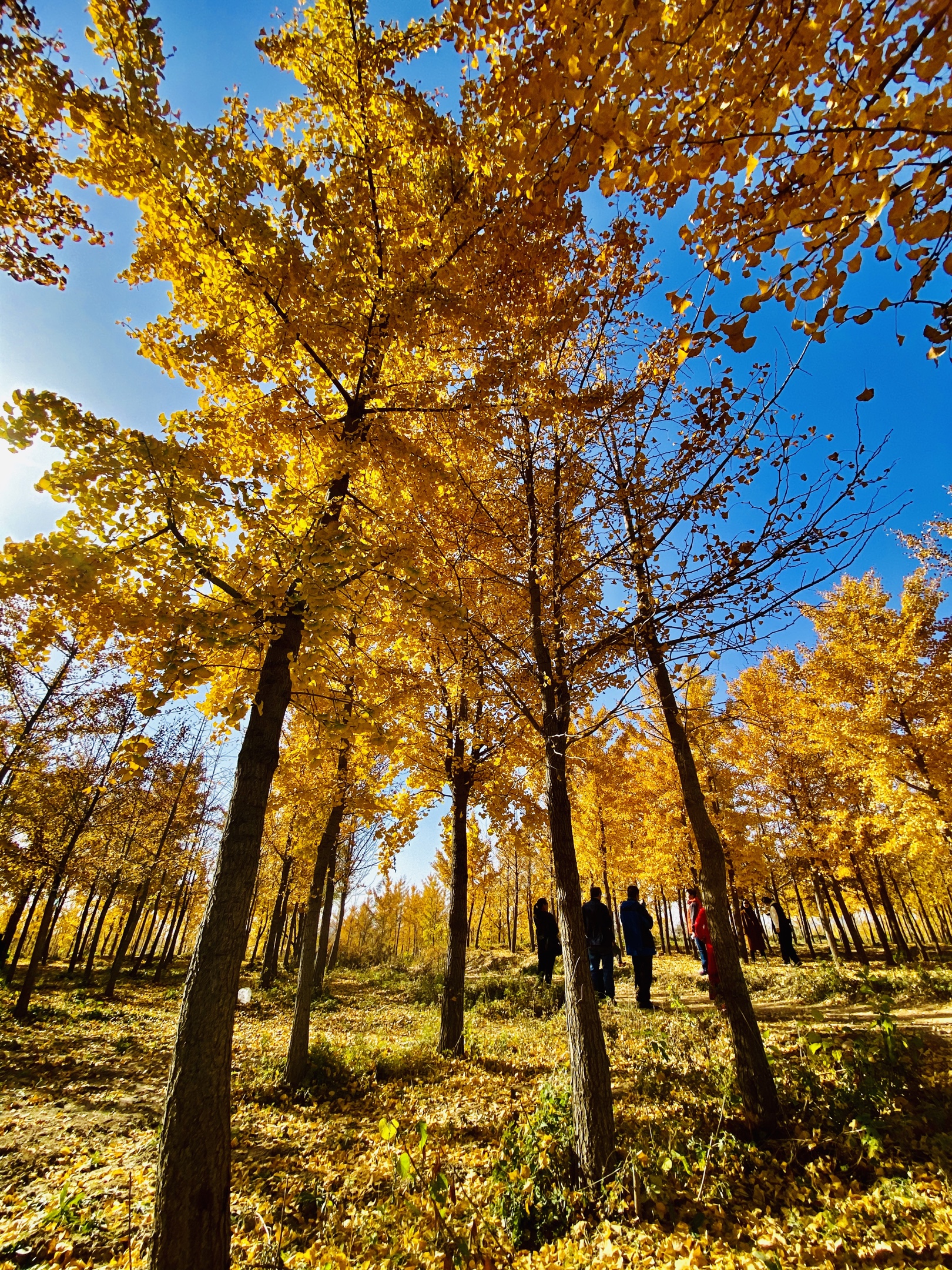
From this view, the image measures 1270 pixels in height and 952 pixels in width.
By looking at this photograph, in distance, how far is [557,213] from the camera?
3.79 metres

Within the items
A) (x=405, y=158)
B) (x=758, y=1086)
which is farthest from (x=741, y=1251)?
(x=405, y=158)

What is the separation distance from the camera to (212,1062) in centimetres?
319

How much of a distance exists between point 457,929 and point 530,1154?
425 centimetres

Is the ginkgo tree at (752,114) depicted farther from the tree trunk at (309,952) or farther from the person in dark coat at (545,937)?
the person in dark coat at (545,937)

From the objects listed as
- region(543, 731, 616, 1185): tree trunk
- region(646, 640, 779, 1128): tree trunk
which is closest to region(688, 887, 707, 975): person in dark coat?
region(646, 640, 779, 1128): tree trunk

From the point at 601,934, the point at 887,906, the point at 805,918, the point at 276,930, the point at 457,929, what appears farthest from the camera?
the point at 805,918

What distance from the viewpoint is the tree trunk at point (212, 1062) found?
9.36ft

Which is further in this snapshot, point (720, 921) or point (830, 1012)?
point (830, 1012)

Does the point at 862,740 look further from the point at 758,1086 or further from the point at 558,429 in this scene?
the point at 558,429

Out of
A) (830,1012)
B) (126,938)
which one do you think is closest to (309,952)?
(830,1012)

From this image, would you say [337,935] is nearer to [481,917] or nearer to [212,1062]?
[481,917]

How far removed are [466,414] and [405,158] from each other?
2.20 m

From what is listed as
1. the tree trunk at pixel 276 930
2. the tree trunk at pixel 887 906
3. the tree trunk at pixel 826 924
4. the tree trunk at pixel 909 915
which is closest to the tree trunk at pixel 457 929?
the tree trunk at pixel 826 924

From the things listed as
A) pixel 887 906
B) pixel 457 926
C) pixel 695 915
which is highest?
pixel 887 906
